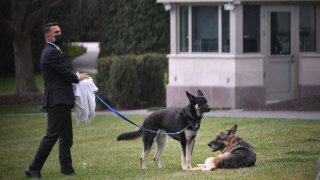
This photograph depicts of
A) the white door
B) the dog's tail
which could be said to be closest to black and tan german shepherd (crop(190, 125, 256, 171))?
the dog's tail

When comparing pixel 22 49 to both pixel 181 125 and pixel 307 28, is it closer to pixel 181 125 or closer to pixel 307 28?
pixel 307 28

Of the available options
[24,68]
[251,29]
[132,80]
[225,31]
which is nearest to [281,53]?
[251,29]

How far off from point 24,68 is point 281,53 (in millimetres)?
10664

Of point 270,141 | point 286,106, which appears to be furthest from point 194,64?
point 270,141

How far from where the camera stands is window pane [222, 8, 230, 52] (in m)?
25.6

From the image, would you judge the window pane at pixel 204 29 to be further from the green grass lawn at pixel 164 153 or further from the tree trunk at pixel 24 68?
the tree trunk at pixel 24 68

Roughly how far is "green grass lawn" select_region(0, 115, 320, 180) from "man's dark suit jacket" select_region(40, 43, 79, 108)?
4.19 ft

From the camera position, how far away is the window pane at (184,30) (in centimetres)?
2641

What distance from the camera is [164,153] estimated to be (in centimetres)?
1662

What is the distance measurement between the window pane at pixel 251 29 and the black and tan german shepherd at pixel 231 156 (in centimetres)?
1239

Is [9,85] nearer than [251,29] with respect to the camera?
No

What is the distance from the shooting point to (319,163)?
1128cm

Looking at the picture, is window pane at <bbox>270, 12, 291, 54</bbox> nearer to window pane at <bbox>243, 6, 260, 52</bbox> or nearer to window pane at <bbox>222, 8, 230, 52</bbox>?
window pane at <bbox>243, 6, 260, 52</bbox>

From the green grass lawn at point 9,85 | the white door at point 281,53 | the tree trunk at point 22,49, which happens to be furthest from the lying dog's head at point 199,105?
the green grass lawn at point 9,85
